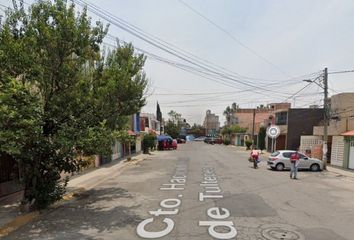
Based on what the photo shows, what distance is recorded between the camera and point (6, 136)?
8242 millimetres

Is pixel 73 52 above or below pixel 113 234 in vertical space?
above

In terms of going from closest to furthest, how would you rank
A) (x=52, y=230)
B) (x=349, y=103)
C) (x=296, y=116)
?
(x=52, y=230) < (x=349, y=103) < (x=296, y=116)

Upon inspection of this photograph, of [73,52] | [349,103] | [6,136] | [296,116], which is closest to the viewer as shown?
[6,136]

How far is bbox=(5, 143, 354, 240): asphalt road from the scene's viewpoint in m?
8.46

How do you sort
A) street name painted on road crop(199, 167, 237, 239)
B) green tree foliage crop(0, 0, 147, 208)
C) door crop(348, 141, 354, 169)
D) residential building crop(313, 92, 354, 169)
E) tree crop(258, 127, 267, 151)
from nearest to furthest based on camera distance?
street name painted on road crop(199, 167, 237, 239) → green tree foliage crop(0, 0, 147, 208) → door crop(348, 141, 354, 169) → residential building crop(313, 92, 354, 169) → tree crop(258, 127, 267, 151)

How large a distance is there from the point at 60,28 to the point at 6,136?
3.38m

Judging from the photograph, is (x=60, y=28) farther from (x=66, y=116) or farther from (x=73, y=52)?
(x=66, y=116)

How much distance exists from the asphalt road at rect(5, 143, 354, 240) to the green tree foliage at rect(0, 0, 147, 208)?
60.4 inches

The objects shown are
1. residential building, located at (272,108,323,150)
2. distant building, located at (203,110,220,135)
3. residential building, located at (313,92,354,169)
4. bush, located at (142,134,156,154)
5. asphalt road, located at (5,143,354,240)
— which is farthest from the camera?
distant building, located at (203,110,220,135)

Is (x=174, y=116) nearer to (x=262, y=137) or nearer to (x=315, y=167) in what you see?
(x=262, y=137)

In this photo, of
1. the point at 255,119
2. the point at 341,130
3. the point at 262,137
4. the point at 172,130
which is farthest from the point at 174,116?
the point at 341,130

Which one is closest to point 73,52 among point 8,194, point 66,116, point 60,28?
point 60,28

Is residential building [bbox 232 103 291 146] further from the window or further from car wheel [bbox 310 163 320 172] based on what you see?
car wheel [bbox 310 163 320 172]

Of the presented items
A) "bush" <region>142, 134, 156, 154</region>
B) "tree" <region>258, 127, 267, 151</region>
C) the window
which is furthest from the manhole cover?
"tree" <region>258, 127, 267, 151</region>
